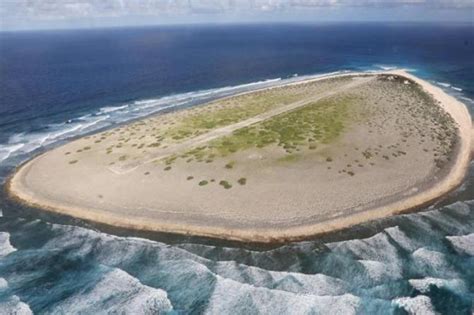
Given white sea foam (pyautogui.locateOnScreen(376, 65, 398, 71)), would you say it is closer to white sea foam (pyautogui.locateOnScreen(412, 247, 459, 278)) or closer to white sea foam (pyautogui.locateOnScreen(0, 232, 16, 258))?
white sea foam (pyautogui.locateOnScreen(412, 247, 459, 278))

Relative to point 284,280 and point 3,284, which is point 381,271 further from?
point 3,284

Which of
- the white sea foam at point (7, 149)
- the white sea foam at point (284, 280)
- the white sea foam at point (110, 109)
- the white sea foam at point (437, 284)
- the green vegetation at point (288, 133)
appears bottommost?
the white sea foam at point (284, 280)

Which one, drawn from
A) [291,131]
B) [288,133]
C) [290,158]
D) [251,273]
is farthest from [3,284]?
[291,131]

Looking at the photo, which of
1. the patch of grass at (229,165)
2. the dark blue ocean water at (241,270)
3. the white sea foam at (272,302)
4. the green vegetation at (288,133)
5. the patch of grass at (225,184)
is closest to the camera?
the white sea foam at (272,302)

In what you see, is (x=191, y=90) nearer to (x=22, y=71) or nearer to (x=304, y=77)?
(x=304, y=77)

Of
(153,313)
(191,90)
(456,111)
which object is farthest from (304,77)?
(153,313)

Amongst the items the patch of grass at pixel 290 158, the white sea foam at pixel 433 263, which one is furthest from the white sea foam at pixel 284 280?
the patch of grass at pixel 290 158

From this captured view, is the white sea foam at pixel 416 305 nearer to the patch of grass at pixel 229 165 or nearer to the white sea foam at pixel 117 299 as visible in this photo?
the white sea foam at pixel 117 299
